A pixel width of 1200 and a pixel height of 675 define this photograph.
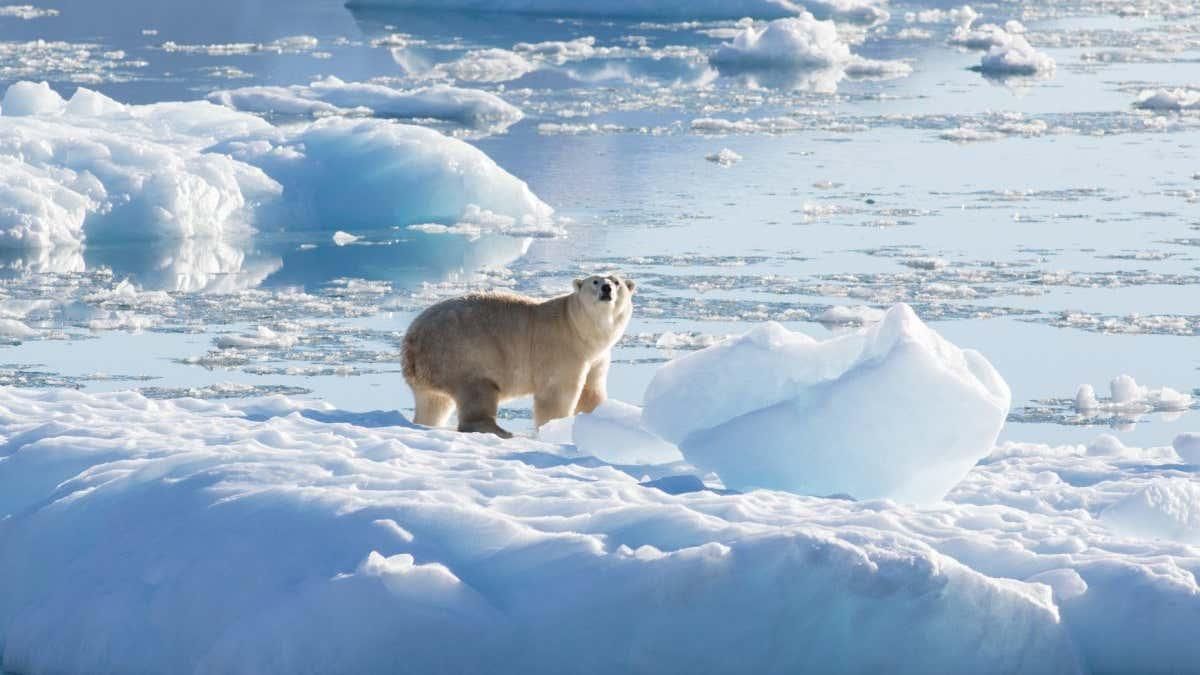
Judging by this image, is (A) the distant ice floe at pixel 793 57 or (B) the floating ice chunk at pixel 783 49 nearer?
(A) the distant ice floe at pixel 793 57

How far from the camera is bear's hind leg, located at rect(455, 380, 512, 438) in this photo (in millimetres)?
5598

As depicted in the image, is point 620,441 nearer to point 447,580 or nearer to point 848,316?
point 447,580

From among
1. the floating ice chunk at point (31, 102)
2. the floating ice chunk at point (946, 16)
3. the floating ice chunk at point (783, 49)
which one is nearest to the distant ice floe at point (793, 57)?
the floating ice chunk at point (783, 49)

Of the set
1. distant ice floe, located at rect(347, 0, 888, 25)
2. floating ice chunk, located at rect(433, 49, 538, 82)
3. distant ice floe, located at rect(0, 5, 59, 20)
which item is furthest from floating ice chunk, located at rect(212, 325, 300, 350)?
distant ice floe, located at rect(0, 5, 59, 20)

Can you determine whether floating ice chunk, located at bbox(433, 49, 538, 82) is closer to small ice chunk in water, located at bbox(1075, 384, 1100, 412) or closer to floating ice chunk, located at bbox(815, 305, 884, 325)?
floating ice chunk, located at bbox(815, 305, 884, 325)

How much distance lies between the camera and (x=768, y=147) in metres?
14.4

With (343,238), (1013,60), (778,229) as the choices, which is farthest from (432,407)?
(1013,60)

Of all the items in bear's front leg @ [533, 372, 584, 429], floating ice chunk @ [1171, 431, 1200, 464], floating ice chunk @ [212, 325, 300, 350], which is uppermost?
bear's front leg @ [533, 372, 584, 429]

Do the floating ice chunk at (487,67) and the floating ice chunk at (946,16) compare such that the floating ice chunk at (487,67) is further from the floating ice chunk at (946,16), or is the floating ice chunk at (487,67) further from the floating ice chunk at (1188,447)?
the floating ice chunk at (1188,447)

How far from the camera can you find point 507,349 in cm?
574

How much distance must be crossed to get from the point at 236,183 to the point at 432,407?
5.32 meters

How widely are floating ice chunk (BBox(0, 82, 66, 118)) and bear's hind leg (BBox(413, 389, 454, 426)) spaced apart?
Answer: 7.73 m

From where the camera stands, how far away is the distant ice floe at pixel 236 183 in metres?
10.3

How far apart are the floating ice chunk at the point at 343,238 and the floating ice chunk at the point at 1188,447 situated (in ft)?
19.6
